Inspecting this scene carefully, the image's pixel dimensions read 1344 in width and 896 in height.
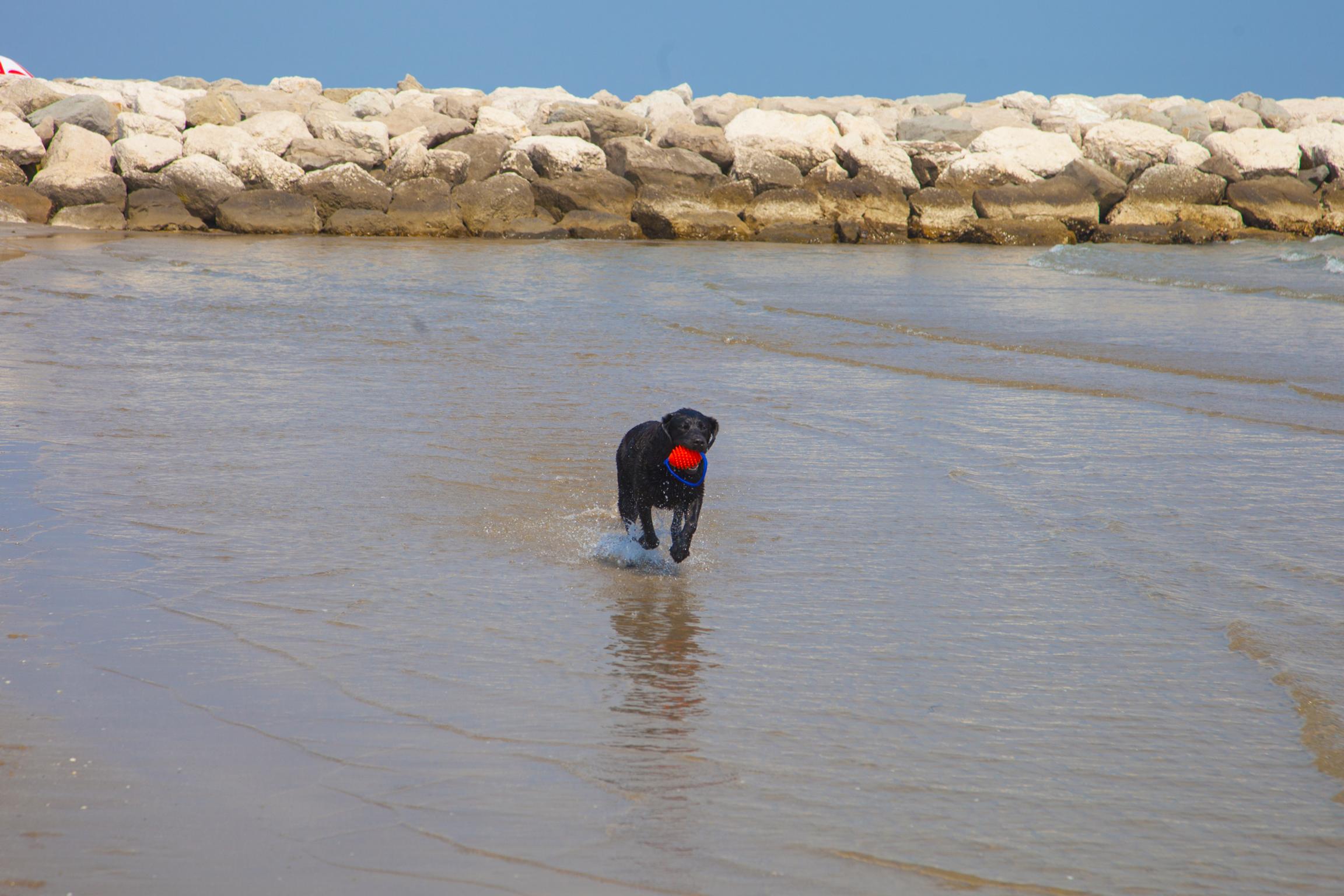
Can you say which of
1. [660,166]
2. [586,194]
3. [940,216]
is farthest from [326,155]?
[940,216]

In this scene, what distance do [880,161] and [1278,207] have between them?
9.14 meters

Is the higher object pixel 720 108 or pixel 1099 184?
pixel 720 108

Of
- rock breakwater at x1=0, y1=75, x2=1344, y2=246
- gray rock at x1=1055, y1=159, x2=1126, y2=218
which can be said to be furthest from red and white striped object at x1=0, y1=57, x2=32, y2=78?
gray rock at x1=1055, y1=159, x2=1126, y2=218

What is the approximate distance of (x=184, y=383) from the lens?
8961 millimetres

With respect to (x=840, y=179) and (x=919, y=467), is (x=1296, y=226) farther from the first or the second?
(x=919, y=467)

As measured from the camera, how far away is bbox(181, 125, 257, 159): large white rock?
88.0ft

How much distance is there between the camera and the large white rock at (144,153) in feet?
84.8

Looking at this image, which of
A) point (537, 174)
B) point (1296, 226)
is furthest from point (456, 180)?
point (1296, 226)

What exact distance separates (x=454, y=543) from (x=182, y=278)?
12.6m

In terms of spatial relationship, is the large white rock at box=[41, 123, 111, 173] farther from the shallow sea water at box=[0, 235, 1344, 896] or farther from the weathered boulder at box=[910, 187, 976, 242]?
the shallow sea water at box=[0, 235, 1344, 896]

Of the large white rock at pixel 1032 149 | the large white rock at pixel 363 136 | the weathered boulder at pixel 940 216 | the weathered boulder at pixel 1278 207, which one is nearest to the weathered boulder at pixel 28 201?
the large white rock at pixel 363 136

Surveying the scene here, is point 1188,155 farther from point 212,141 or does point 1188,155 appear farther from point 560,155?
point 212,141

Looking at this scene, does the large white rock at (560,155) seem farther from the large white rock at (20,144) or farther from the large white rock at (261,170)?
the large white rock at (20,144)

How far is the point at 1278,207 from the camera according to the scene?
92.7ft
